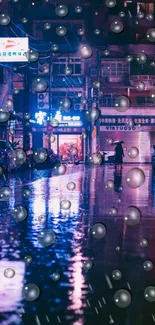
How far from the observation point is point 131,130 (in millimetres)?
59906

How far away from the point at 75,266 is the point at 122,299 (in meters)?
1.53

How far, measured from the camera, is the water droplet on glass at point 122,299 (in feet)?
15.8

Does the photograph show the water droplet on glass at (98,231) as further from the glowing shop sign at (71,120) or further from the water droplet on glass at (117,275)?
the glowing shop sign at (71,120)

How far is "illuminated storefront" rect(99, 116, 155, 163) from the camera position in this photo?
59.6 m

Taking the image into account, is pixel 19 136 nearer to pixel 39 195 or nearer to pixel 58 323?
pixel 39 195

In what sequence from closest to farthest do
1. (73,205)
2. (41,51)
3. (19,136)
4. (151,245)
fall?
(151,245) → (73,205) → (19,136) → (41,51)

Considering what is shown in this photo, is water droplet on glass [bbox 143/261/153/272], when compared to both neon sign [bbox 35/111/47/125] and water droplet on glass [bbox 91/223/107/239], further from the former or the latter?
neon sign [bbox 35/111/47/125]

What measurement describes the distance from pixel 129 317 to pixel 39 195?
36.2 feet

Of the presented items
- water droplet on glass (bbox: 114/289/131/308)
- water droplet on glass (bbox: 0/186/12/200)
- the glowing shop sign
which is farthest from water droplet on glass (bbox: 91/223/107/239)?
the glowing shop sign

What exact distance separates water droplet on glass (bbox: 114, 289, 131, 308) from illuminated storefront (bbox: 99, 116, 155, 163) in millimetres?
54426

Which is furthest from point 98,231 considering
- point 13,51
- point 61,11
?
point 13,51

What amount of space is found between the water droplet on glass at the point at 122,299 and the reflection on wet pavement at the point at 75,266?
38 millimetres

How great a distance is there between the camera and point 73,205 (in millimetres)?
13078

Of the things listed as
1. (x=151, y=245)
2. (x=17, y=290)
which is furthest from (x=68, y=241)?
(x=17, y=290)
